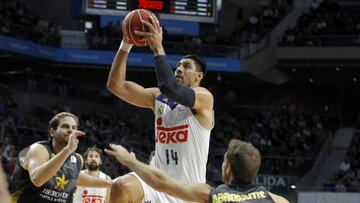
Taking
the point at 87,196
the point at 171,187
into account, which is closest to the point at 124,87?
the point at 171,187

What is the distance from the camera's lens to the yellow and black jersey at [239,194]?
155 inches

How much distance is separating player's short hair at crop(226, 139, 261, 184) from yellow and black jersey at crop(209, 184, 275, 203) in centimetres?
5

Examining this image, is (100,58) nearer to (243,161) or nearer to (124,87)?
(124,87)

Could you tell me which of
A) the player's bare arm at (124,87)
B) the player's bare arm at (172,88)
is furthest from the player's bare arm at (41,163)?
the player's bare arm at (172,88)

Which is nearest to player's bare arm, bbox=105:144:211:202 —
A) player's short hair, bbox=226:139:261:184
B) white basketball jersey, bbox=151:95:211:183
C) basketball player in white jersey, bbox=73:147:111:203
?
player's short hair, bbox=226:139:261:184

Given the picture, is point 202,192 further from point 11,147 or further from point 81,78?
point 81,78

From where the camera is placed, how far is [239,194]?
394 cm

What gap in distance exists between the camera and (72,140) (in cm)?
520

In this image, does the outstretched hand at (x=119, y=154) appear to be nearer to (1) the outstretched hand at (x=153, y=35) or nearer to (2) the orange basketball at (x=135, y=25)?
(1) the outstretched hand at (x=153, y=35)

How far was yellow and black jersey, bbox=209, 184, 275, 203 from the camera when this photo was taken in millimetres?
3926

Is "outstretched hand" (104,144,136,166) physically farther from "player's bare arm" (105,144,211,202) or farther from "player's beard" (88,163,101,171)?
"player's beard" (88,163,101,171)

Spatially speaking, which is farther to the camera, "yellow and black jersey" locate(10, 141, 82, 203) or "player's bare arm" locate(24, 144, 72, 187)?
"yellow and black jersey" locate(10, 141, 82, 203)

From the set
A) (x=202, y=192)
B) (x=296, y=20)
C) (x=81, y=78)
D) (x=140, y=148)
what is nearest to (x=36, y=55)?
(x=81, y=78)

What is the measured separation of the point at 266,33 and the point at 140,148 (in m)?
9.14
